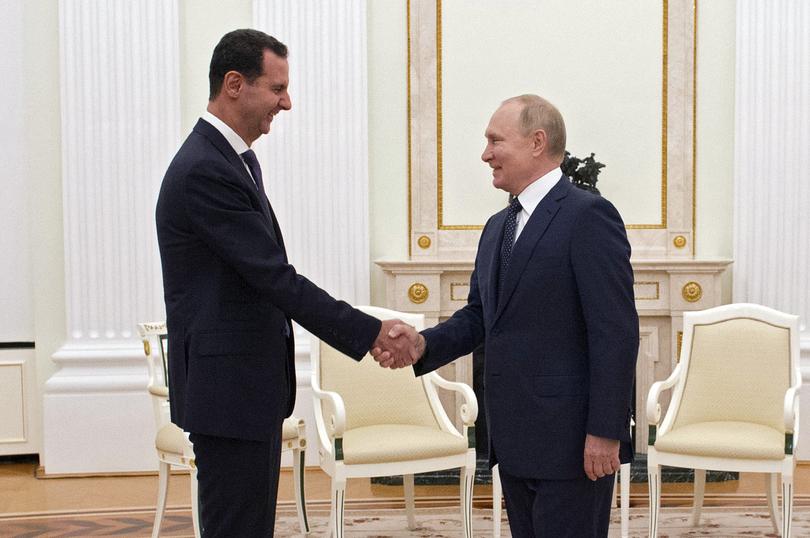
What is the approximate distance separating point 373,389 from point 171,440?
1002mm

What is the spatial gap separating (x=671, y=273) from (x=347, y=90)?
2.28m

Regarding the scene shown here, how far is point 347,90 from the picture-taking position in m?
6.08

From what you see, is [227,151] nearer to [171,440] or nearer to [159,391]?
[171,440]

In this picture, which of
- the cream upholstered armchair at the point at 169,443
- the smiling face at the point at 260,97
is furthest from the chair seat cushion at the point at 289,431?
the smiling face at the point at 260,97

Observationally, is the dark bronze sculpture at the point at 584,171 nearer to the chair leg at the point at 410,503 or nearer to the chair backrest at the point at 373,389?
the chair backrest at the point at 373,389

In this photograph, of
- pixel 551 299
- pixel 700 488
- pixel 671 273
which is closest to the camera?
pixel 551 299

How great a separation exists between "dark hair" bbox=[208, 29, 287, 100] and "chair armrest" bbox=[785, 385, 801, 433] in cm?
287

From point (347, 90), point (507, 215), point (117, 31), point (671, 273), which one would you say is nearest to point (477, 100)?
point (347, 90)

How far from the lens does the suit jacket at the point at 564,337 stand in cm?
246

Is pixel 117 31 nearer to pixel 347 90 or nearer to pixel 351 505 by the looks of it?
pixel 347 90

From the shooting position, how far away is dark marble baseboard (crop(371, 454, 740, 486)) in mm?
5641

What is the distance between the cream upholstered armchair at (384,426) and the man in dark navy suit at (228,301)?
1562 millimetres

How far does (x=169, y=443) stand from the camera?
178 inches

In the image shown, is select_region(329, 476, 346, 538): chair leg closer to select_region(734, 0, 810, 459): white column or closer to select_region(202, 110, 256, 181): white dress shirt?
select_region(202, 110, 256, 181): white dress shirt
